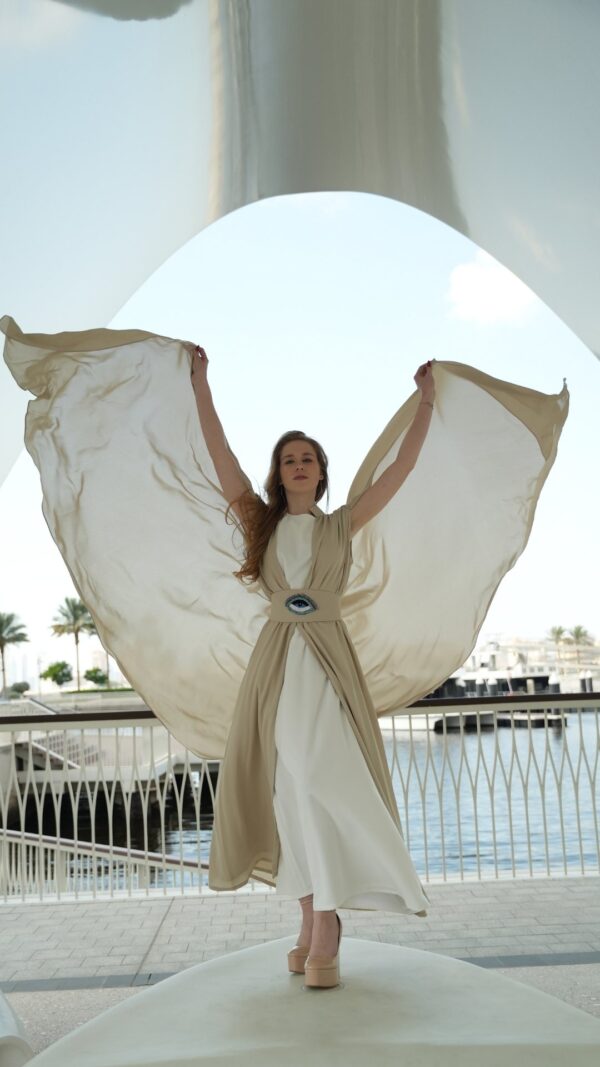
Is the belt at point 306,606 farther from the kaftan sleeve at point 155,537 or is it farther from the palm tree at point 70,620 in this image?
the palm tree at point 70,620

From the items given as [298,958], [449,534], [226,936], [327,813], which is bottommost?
[226,936]

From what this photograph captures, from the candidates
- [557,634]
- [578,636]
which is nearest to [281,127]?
[557,634]

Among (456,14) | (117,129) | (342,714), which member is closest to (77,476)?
(342,714)

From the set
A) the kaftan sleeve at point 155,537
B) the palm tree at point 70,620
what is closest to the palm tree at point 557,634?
the palm tree at point 70,620

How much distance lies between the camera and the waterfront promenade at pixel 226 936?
11.4 feet

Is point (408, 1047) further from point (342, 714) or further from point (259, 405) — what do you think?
point (259, 405)

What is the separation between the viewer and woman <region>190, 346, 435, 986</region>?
7.74 ft

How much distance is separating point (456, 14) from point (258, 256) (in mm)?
34352

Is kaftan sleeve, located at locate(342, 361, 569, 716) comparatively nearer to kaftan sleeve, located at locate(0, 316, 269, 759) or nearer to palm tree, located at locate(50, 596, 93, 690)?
kaftan sleeve, located at locate(0, 316, 269, 759)

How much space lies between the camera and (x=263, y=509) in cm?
283

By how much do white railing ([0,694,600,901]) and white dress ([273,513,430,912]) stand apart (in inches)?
46.7

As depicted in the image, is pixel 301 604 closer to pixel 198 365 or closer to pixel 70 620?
pixel 198 365

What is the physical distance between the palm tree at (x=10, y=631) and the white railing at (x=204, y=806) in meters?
20.0

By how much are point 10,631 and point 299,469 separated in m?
50.2
